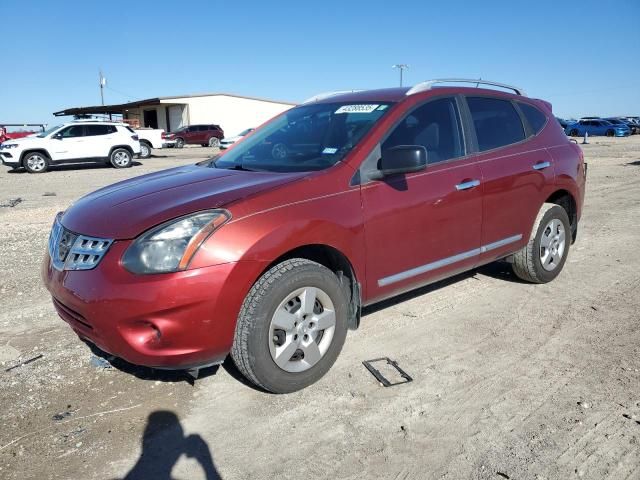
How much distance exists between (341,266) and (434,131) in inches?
53.8

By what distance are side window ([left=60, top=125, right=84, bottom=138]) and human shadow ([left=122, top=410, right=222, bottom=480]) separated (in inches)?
699

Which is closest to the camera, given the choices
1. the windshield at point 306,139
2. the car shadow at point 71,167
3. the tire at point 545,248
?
the windshield at point 306,139

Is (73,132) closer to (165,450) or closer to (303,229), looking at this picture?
(303,229)

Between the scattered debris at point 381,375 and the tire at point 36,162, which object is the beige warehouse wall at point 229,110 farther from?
the scattered debris at point 381,375

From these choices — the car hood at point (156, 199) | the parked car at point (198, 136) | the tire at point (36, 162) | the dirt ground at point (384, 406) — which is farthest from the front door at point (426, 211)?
the parked car at point (198, 136)

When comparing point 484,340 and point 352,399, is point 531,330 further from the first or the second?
point 352,399

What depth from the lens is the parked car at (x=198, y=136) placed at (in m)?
36.9

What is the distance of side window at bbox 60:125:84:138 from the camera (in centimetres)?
1822

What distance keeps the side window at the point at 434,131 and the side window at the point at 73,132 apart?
17.3 meters

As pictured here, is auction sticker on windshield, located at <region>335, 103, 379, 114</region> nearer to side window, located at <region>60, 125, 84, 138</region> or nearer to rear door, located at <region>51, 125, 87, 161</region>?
rear door, located at <region>51, 125, 87, 161</region>

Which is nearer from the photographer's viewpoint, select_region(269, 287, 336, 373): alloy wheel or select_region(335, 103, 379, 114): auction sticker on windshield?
select_region(269, 287, 336, 373): alloy wheel

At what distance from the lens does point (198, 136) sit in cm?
3703

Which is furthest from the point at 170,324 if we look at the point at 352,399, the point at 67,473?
the point at 352,399

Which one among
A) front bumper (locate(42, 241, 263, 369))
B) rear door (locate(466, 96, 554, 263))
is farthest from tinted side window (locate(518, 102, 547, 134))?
front bumper (locate(42, 241, 263, 369))
